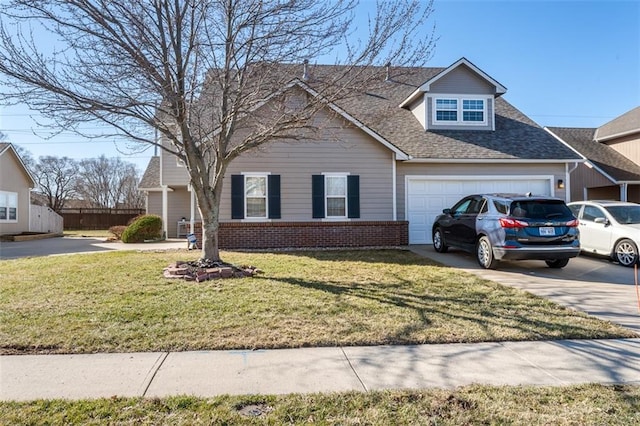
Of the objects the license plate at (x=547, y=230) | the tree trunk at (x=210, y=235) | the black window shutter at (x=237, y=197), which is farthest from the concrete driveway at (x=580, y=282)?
the black window shutter at (x=237, y=197)

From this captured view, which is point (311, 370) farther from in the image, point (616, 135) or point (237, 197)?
point (616, 135)

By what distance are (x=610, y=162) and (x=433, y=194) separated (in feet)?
43.4

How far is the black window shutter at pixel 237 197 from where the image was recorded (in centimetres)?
1222

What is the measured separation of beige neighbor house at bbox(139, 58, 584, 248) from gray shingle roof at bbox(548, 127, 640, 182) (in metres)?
7.89

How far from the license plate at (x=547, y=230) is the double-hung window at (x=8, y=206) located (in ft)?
77.0

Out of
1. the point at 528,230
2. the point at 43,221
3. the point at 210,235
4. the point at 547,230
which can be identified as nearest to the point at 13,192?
the point at 43,221

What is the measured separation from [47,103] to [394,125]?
434 inches

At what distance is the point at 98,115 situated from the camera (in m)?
7.02

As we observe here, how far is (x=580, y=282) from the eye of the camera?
7.65 meters

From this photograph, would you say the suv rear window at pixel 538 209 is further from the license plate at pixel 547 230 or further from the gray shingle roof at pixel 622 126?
the gray shingle roof at pixel 622 126

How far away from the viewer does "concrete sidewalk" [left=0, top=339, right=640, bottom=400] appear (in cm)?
328

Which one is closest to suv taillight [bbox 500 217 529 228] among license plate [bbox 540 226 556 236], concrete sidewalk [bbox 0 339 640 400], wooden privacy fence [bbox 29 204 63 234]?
license plate [bbox 540 226 556 236]

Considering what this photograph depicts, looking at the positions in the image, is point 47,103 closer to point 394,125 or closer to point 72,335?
point 72,335

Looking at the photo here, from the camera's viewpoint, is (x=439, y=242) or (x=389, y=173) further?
(x=389, y=173)
